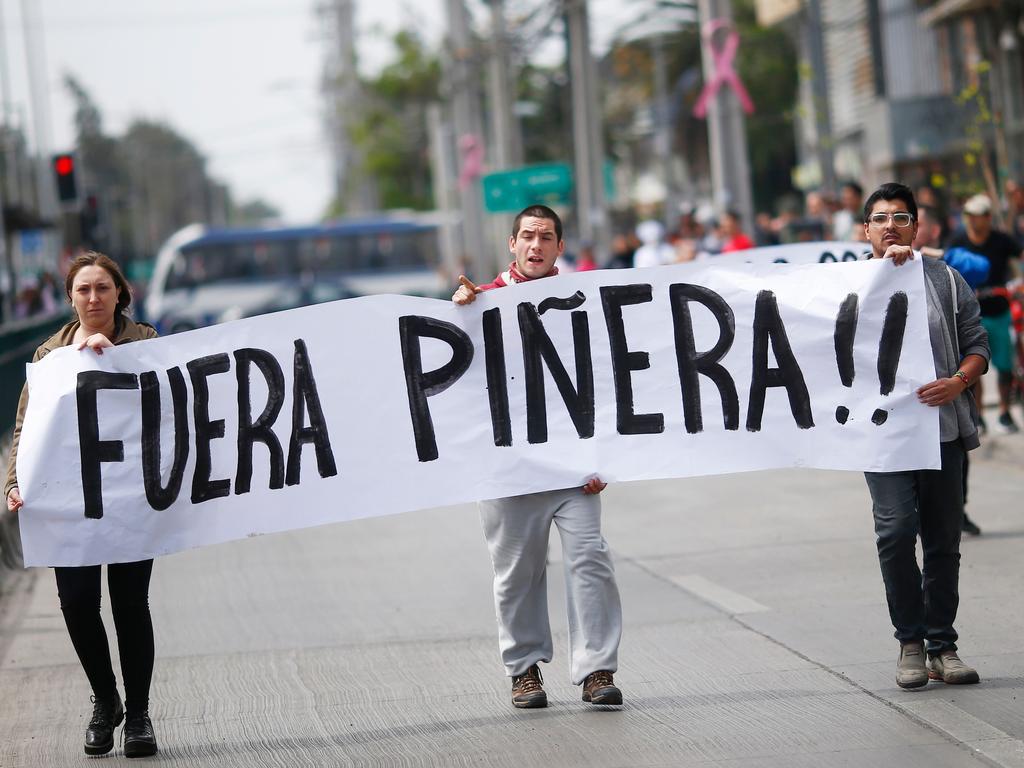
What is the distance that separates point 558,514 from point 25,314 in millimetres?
24076

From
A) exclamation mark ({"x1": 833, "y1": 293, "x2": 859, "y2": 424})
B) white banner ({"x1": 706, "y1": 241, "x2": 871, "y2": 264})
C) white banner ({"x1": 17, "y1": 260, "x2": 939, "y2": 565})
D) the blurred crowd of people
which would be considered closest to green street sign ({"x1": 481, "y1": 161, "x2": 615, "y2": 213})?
the blurred crowd of people

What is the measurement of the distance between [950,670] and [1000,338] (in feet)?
23.8

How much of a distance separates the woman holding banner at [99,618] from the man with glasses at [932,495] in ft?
8.53

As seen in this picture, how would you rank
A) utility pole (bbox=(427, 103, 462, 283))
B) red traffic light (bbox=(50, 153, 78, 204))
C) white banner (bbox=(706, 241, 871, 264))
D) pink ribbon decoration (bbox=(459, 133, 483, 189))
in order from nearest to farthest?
white banner (bbox=(706, 241, 871, 264)) < red traffic light (bbox=(50, 153, 78, 204)) < pink ribbon decoration (bbox=(459, 133, 483, 189)) < utility pole (bbox=(427, 103, 462, 283))

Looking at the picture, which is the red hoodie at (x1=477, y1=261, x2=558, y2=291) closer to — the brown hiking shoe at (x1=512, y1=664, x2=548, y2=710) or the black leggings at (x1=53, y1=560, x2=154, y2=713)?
the brown hiking shoe at (x1=512, y1=664, x2=548, y2=710)

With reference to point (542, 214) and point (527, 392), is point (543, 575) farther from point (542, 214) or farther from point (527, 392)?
point (542, 214)

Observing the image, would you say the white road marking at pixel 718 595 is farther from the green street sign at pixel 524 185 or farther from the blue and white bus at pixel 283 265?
the blue and white bus at pixel 283 265

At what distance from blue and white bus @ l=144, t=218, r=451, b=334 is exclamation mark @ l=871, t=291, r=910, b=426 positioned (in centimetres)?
3047

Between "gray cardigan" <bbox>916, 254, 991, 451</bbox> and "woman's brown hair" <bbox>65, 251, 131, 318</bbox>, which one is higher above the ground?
"woman's brown hair" <bbox>65, 251, 131, 318</bbox>

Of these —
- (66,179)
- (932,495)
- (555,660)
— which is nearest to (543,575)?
(555,660)

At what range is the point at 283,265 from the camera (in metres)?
39.9

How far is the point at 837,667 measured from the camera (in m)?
6.78

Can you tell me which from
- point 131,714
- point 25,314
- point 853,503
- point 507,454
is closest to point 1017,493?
point 853,503

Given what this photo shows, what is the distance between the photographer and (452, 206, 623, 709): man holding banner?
6.21 metres
